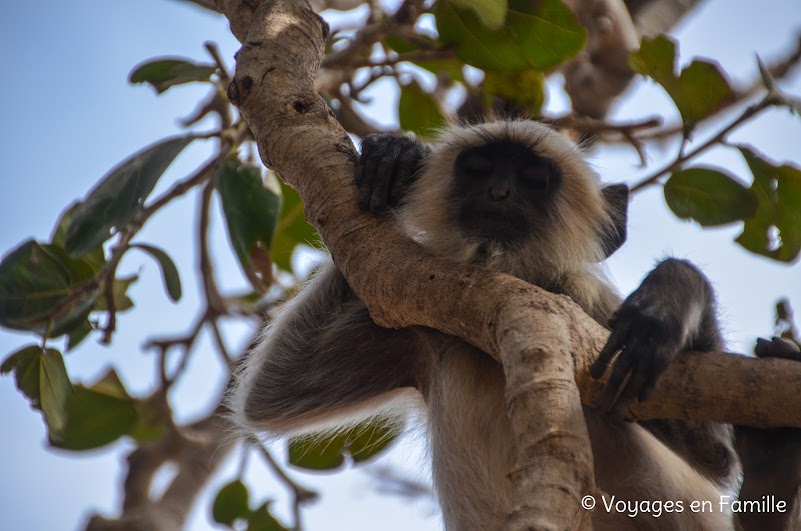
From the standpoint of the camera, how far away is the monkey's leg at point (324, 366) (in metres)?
3.53

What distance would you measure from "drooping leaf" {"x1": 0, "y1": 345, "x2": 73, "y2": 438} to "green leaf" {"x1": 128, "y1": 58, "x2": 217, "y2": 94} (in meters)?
1.23

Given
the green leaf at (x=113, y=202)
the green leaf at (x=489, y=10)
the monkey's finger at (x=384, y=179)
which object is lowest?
the green leaf at (x=113, y=202)

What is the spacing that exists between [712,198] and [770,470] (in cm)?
127

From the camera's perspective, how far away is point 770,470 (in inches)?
109

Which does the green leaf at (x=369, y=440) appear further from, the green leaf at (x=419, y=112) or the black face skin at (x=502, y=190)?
the green leaf at (x=419, y=112)

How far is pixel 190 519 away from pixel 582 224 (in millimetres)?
2684

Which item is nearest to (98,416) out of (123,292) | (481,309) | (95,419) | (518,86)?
(95,419)

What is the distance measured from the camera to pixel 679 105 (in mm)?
3498

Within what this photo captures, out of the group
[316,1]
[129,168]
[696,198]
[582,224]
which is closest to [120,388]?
[129,168]

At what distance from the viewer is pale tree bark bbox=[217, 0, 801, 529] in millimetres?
1545

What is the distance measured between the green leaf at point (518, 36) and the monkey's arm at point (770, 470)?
1609 millimetres

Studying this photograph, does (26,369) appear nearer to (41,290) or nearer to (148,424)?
(41,290)

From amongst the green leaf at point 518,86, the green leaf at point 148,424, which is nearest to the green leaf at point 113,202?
the green leaf at point 148,424

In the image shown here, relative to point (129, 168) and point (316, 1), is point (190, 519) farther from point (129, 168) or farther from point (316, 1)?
point (316, 1)
